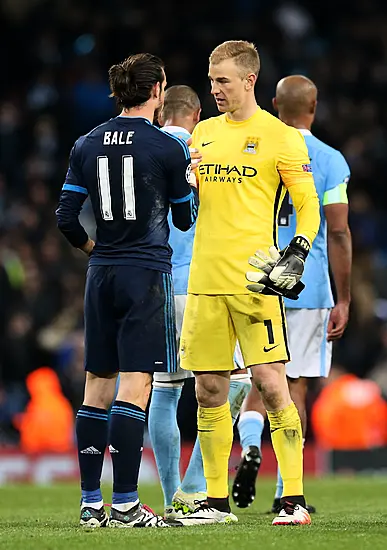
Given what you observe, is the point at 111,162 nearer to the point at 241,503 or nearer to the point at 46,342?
the point at 241,503

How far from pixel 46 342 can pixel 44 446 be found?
1.28m

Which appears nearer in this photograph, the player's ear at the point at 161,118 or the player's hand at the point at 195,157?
the player's hand at the point at 195,157

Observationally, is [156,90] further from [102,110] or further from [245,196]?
[102,110]

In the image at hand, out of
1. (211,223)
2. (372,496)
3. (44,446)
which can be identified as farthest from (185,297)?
(44,446)

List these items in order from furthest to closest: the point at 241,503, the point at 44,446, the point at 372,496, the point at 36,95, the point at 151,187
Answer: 1. the point at 36,95
2. the point at 44,446
3. the point at 372,496
4. the point at 241,503
5. the point at 151,187

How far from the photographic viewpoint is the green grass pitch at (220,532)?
18.0 ft

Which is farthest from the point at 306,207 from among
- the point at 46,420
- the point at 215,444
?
the point at 46,420

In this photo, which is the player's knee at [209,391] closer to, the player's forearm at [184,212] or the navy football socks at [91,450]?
the navy football socks at [91,450]

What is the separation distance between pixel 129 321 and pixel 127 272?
0.78 feet

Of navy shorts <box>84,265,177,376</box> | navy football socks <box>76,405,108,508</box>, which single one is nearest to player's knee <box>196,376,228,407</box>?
navy shorts <box>84,265,177,376</box>

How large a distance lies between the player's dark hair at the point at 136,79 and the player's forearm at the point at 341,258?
1912 millimetres

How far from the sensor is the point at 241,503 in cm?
778

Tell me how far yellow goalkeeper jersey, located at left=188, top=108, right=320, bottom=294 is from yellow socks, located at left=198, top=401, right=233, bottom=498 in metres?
0.62

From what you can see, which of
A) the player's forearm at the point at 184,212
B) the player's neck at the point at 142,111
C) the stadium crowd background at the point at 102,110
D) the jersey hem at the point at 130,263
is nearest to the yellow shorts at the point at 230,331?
the jersey hem at the point at 130,263
